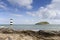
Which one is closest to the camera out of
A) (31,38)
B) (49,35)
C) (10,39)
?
(10,39)

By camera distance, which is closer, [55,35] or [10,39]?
[10,39]

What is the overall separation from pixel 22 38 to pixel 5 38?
1.42 metres

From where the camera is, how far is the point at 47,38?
1189 centimetres

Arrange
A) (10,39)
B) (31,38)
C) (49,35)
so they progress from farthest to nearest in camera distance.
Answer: (49,35), (31,38), (10,39)

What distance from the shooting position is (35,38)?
11.6 metres

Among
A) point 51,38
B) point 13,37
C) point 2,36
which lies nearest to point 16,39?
point 13,37

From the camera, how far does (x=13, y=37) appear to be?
1117 cm

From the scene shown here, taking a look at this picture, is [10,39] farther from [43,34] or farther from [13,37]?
[43,34]

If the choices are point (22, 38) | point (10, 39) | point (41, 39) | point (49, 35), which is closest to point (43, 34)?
point (49, 35)

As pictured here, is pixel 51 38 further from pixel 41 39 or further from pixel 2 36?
pixel 2 36

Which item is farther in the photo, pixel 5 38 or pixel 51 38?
pixel 51 38

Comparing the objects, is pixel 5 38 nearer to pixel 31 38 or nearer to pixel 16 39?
pixel 16 39

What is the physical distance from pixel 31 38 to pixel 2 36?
8.06 ft

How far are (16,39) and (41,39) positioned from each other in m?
2.17
